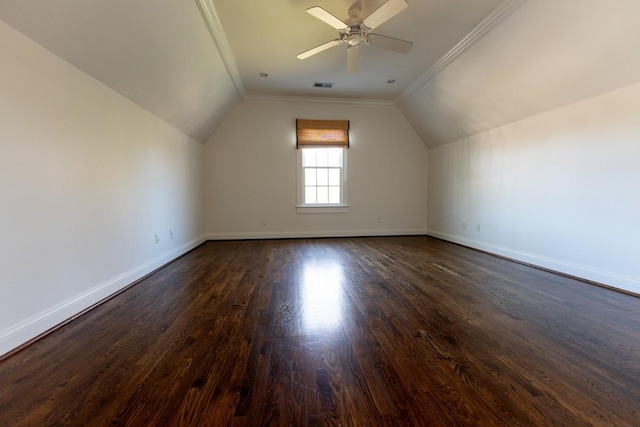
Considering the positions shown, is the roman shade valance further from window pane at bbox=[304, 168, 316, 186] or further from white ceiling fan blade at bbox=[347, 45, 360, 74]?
white ceiling fan blade at bbox=[347, 45, 360, 74]

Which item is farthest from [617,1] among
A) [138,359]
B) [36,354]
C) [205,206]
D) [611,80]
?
[205,206]

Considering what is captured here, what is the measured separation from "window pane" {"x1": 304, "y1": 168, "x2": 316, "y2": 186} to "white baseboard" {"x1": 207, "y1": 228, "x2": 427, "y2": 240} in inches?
39.6

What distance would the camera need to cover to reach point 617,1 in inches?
80.0

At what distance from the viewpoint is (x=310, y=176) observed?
556 cm

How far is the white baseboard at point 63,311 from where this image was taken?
1.52 m

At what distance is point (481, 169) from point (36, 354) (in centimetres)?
521

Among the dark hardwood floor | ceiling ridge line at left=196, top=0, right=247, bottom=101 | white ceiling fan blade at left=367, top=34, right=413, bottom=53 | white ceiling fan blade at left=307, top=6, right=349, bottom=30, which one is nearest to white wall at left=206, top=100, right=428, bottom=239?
ceiling ridge line at left=196, top=0, right=247, bottom=101

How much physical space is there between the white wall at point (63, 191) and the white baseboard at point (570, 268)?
4535 millimetres

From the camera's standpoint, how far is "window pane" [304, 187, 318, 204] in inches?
219

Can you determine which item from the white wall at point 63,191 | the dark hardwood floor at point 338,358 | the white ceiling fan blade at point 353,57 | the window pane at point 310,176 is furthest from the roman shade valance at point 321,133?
the dark hardwood floor at point 338,358

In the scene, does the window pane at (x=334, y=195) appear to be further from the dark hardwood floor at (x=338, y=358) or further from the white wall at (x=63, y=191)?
the white wall at (x=63, y=191)

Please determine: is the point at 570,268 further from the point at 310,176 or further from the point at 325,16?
the point at 310,176

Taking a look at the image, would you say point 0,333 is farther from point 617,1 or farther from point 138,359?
point 617,1

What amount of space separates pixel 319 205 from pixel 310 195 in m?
0.28
